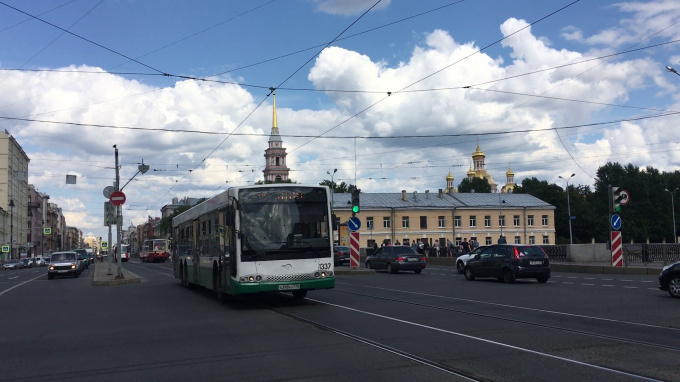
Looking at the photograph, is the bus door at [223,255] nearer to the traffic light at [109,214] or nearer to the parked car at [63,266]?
the traffic light at [109,214]

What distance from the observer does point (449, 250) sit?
50906 mm

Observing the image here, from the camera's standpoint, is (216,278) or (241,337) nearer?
(241,337)

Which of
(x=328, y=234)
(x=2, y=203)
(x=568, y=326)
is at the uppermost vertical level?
(x=2, y=203)

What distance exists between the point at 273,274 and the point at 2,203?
97981mm

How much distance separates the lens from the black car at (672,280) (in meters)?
16.2

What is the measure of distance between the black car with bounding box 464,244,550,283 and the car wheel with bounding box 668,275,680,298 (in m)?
6.66

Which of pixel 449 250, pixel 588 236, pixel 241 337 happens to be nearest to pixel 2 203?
pixel 449 250

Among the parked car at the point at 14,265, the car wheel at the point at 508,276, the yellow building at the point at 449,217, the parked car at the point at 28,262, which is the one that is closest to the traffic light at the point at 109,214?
the car wheel at the point at 508,276

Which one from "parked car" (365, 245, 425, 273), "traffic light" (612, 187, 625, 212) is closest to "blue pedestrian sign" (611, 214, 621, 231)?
"traffic light" (612, 187, 625, 212)

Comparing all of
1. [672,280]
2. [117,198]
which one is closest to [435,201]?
[117,198]

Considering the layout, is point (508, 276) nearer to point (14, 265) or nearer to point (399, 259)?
point (399, 259)

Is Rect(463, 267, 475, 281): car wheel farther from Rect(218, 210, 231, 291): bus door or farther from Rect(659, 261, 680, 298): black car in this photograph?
Rect(218, 210, 231, 291): bus door

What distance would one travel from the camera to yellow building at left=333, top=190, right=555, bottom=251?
84750 millimetres

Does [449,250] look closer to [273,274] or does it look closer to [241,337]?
[273,274]
